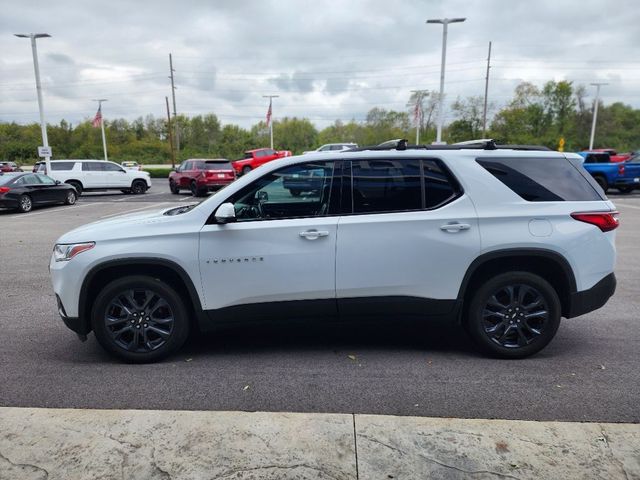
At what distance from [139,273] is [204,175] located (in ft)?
58.5

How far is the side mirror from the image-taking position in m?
3.63

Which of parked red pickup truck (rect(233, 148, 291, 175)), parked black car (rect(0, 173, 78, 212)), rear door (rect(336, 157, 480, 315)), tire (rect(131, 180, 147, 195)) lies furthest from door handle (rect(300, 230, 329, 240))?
parked red pickup truck (rect(233, 148, 291, 175))

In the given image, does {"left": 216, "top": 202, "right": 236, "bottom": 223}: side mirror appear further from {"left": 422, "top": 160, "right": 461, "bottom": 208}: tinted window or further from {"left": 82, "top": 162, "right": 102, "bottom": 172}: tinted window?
{"left": 82, "top": 162, "right": 102, "bottom": 172}: tinted window

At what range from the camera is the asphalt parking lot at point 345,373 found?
10.6ft

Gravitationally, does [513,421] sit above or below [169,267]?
below

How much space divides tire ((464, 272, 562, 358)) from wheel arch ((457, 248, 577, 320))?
79 mm

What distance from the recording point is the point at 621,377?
11.8 feet

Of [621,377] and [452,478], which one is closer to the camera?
[452,478]

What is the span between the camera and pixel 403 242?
12.3 ft

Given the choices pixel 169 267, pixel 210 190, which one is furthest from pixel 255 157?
pixel 169 267

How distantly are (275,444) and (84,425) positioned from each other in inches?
48.9

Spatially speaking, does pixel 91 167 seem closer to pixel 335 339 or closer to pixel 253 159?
pixel 253 159

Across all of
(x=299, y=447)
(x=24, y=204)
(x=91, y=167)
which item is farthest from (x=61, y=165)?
(x=299, y=447)

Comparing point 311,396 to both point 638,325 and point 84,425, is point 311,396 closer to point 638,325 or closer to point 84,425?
point 84,425
